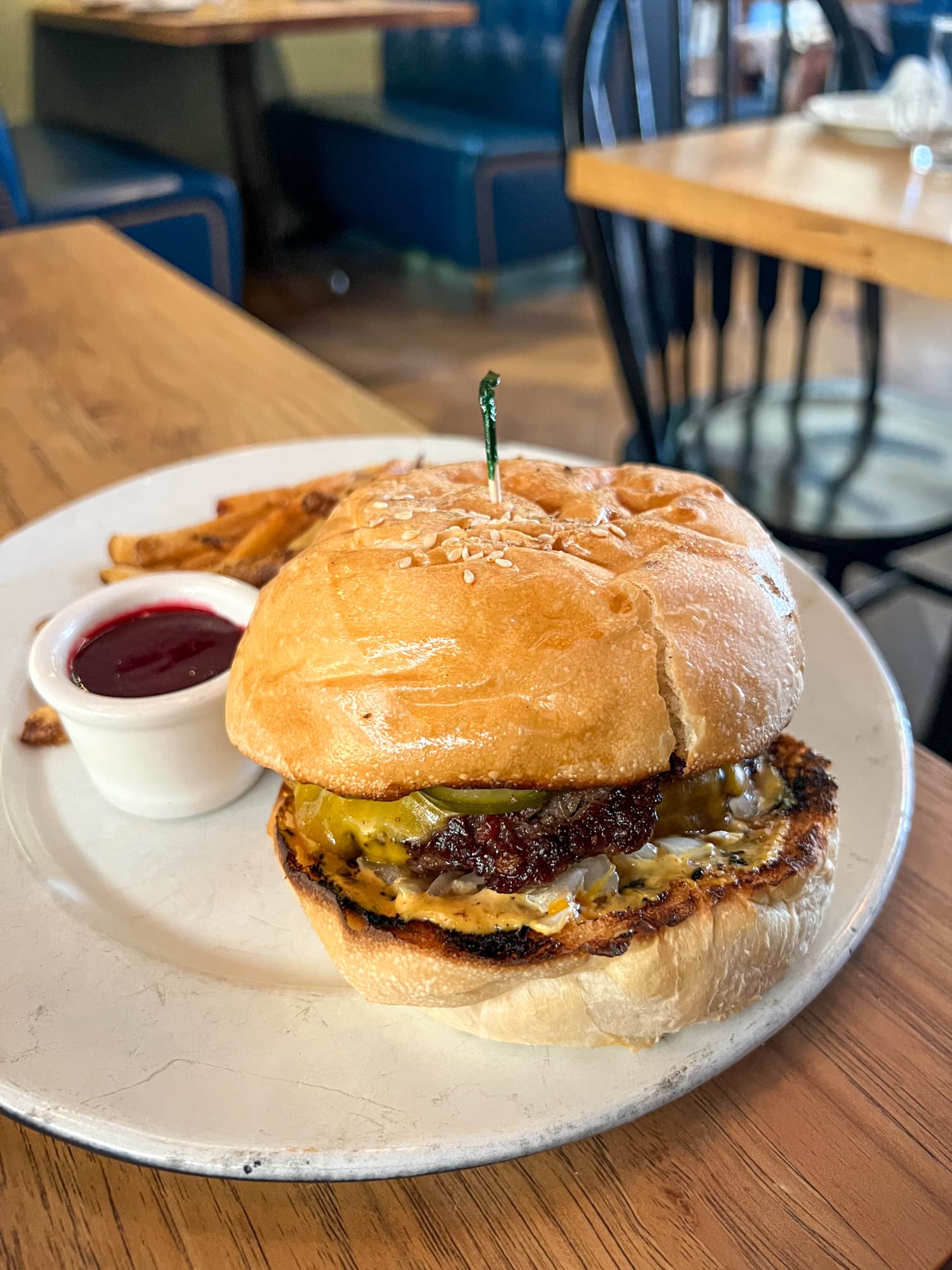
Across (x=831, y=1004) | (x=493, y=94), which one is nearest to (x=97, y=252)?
(x=831, y=1004)

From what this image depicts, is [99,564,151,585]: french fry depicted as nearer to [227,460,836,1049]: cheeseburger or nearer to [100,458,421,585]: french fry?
[100,458,421,585]: french fry

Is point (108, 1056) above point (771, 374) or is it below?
above

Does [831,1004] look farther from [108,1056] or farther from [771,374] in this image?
[771,374]

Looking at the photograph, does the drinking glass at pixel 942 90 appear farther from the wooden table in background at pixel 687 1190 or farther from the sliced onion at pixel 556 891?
the sliced onion at pixel 556 891

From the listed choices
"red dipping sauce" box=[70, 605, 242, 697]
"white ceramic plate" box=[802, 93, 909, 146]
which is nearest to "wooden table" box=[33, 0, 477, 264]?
"white ceramic plate" box=[802, 93, 909, 146]

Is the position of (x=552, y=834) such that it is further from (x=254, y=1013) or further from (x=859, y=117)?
(x=859, y=117)

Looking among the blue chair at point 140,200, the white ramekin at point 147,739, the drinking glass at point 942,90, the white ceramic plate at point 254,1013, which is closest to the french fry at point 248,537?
the white ramekin at point 147,739
